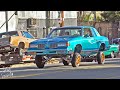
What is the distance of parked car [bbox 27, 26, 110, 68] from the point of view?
47.9ft

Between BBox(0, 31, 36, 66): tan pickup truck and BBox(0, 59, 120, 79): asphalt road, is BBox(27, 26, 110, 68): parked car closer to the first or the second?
BBox(0, 59, 120, 79): asphalt road

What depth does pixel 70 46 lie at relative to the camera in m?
14.6

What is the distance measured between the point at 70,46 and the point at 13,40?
5895 millimetres

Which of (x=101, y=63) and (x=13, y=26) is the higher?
(x=13, y=26)

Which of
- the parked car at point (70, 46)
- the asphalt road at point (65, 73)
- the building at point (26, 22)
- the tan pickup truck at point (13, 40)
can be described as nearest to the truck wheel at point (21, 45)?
the tan pickup truck at point (13, 40)

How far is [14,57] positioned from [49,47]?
453 cm

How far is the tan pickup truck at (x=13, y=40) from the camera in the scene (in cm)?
1923

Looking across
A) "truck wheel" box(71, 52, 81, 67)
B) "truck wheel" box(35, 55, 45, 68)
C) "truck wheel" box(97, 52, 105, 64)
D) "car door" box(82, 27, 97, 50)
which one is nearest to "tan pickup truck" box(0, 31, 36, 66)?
"truck wheel" box(35, 55, 45, 68)
